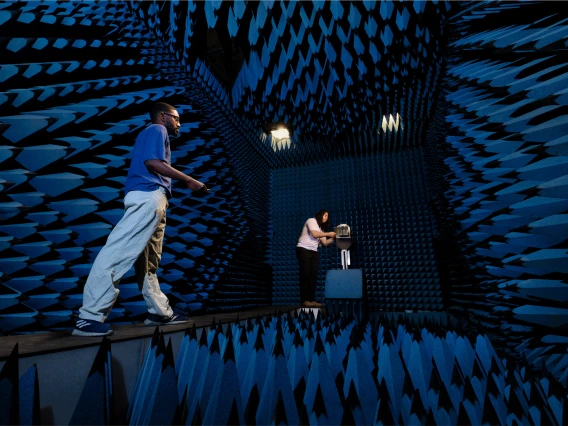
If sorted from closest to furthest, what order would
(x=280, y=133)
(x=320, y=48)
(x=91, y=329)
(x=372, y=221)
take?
(x=91, y=329) → (x=320, y=48) → (x=372, y=221) → (x=280, y=133)

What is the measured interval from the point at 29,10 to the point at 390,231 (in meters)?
4.03

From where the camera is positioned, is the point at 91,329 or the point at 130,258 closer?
the point at 91,329

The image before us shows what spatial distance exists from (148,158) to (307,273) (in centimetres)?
216

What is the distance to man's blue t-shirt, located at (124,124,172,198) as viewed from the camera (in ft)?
4.69

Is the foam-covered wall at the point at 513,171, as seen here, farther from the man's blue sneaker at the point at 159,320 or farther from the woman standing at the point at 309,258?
the man's blue sneaker at the point at 159,320

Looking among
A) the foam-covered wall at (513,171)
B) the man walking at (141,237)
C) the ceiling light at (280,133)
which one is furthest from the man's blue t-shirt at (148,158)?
the ceiling light at (280,133)

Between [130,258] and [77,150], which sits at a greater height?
[77,150]

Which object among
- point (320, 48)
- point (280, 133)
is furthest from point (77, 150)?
point (280, 133)

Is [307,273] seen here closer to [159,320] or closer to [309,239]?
[309,239]

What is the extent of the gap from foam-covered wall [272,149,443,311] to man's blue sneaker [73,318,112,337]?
9.47 feet

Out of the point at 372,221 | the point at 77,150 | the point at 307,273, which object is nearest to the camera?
the point at 77,150

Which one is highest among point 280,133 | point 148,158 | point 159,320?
point 280,133

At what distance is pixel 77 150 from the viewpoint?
187 centimetres

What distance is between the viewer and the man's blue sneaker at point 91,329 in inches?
44.1
